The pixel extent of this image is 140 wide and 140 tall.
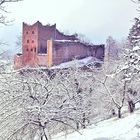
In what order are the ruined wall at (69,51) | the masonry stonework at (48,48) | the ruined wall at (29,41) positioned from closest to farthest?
the masonry stonework at (48,48) → the ruined wall at (69,51) → the ruined wall at (29,41)

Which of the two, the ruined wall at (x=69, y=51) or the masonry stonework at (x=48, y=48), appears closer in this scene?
the masonry stonework at (x=48, y=48)

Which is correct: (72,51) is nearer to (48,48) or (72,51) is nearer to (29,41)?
(48,48)

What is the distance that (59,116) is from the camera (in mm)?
17469

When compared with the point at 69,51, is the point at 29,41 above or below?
above

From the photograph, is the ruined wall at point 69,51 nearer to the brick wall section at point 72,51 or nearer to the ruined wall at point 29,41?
the brick wall section at point 72,51

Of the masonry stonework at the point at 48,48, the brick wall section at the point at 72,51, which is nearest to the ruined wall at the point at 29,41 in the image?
the masonry stonework at the point at 48,48

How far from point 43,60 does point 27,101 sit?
5494 cm

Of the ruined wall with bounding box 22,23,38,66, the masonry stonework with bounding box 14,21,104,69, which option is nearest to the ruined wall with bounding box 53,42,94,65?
the masonry stonework with bounding box 14,21,104,69

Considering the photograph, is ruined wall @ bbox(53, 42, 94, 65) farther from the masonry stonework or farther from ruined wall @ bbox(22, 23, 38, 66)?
ruined wall @ bbox(22, 23, 38, 66)

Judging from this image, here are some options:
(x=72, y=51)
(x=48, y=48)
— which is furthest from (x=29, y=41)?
(x=72, y=51)

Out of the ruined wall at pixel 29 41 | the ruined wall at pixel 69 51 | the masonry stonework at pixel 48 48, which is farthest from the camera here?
the ruined wall at pixel 29 41

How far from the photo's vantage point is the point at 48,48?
245 ft

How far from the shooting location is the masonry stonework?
73562mm

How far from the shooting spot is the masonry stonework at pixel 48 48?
7356cm
